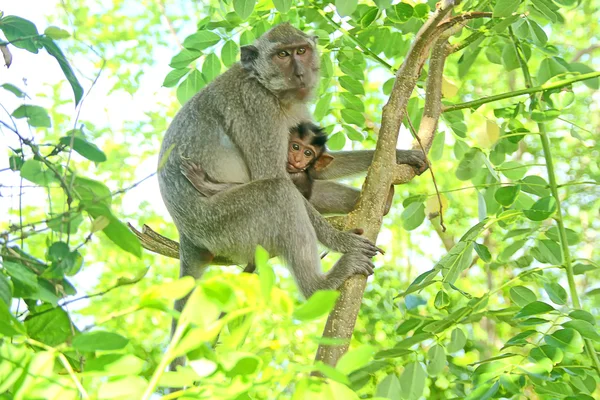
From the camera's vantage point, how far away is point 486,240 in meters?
14.2

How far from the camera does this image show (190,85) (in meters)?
4.97

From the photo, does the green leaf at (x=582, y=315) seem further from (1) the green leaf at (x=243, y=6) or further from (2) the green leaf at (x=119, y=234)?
(1) the green leaf at (x=243, y=6)

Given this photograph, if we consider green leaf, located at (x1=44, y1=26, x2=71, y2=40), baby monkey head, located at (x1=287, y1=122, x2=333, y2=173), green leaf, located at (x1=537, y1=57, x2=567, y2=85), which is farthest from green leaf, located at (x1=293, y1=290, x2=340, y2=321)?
baby monkey head, located at (x1=287, y1=122, x2=333, y2=173)

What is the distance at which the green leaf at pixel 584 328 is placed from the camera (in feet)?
9.39

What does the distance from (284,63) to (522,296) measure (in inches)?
118

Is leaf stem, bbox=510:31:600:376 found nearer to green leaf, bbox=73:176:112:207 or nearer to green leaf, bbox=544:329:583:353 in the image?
green leaf, bbox=544:329:583:353

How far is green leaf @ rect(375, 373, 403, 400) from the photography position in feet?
9.77

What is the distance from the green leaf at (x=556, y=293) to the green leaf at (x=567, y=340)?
0.39m

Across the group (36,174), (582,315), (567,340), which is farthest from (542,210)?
(36,174)

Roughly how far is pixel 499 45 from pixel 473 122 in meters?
9.05

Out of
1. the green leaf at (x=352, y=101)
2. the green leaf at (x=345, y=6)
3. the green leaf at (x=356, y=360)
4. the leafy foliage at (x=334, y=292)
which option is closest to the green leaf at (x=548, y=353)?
the leafy foliage at (x=334, y=292)

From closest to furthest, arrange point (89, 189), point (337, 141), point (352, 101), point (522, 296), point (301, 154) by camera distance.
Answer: point (89, 189), point (522, 296), point (352, 101), point (337, 141), point (301, 154)

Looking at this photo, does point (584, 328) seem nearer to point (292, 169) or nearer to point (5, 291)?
point (5, 291)

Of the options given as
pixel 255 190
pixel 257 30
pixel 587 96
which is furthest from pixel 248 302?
pixel 587 96
